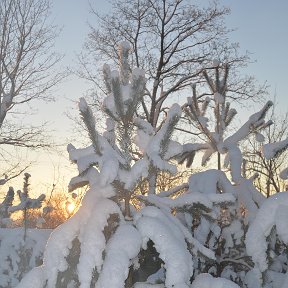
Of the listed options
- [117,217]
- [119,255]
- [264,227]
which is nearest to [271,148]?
[264,227]

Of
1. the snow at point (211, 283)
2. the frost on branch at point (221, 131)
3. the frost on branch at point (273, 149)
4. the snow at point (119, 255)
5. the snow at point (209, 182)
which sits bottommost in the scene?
the snow at point (211, 283)

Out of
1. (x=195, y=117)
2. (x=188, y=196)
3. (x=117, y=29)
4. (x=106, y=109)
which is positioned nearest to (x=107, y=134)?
(x=106, y=109)

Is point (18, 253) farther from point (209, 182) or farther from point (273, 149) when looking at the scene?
point (273, 149)

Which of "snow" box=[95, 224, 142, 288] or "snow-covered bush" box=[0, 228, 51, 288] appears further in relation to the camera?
"snow-covered bush" box=[0, 228, 51, 288]

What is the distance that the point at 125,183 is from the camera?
2.36 metres

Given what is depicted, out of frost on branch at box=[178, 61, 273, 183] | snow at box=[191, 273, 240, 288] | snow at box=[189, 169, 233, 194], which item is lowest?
snow at box=[191, 273, 240, 288]

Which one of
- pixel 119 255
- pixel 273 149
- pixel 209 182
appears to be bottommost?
pixel 119 255

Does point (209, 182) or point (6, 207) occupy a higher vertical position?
point (6, 207)

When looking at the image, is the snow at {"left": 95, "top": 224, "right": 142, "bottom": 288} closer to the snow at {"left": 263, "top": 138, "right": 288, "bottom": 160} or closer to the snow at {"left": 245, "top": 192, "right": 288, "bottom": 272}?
the snow at {"left": 245, "top": 192, "right": 288, "bottom": 272}

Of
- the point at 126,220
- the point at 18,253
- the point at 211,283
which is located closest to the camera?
the point at 211,283

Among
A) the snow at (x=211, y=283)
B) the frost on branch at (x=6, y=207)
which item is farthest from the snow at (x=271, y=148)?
the frost on branch at (x=6, y=207)

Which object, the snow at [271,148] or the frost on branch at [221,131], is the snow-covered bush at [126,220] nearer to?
the snow at [271,148]

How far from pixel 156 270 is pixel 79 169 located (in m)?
0.80

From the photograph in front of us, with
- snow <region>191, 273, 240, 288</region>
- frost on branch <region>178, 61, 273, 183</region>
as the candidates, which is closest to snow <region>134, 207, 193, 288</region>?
snow <region>191, 273, 240, 288</region>
